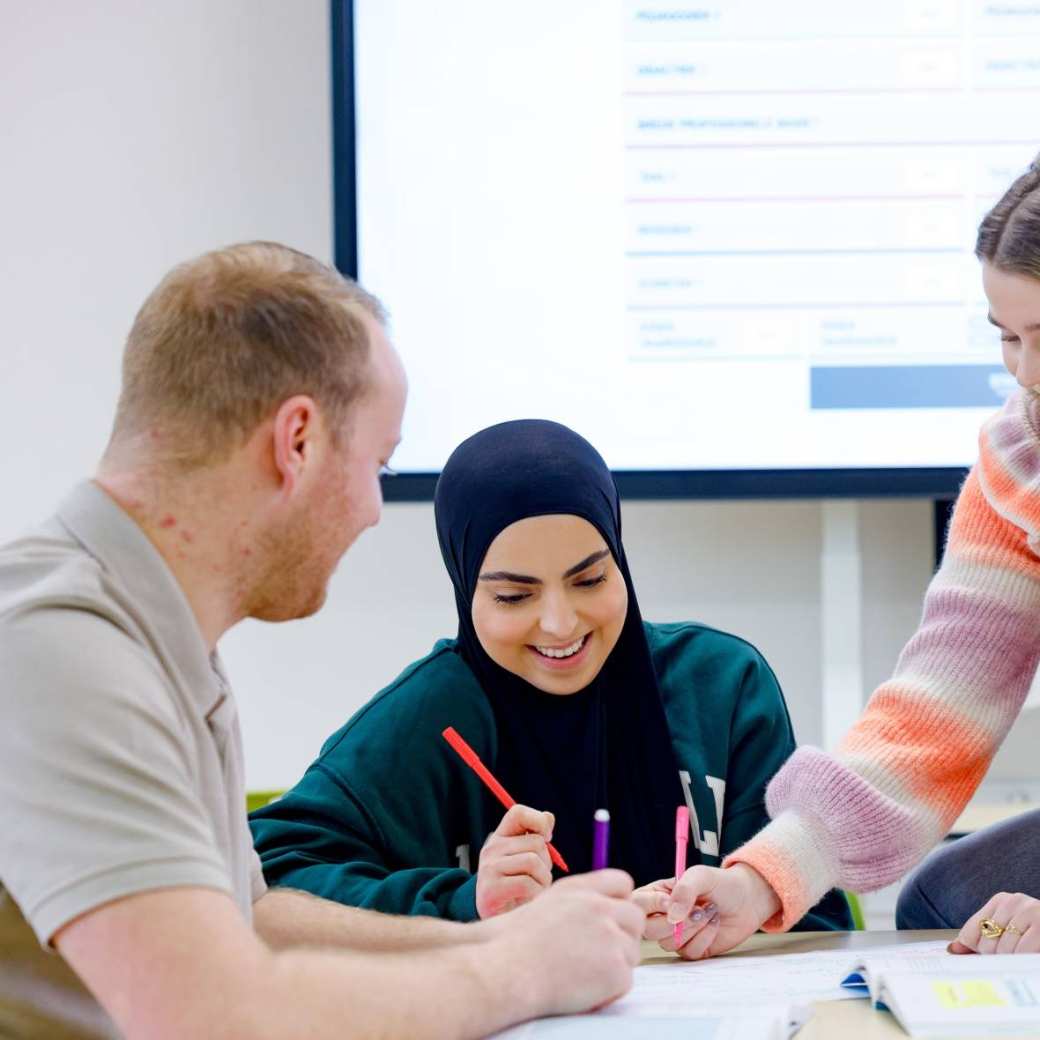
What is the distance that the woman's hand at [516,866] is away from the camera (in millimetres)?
1422

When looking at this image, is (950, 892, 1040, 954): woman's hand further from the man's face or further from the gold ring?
the man's face

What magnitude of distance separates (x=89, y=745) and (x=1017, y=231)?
3.42 ft

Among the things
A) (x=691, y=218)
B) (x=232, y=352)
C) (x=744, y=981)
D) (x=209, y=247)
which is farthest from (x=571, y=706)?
(x=209, y=247)

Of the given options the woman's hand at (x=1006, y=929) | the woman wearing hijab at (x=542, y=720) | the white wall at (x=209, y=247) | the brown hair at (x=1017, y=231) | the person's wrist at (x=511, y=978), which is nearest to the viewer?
the person's wrist at (x=511, y=978)

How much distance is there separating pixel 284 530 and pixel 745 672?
3.04 ft

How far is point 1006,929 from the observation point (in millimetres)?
1291

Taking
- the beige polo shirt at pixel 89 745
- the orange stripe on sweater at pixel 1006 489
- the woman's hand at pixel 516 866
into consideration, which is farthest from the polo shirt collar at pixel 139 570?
the orange stripe on sweater at pixel 1006 489

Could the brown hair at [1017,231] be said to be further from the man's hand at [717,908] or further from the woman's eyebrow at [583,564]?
the man's hand at [717,908]

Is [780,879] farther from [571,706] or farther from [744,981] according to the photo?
[571,706]

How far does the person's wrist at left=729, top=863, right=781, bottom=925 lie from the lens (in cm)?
146

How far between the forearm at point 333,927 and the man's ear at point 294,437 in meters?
0.42

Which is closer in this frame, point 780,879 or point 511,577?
point 780,879

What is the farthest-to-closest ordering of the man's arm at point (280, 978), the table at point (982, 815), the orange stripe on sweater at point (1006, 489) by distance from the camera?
1. the table at point (982, 815)
2. the orange stripe on sweater at point (1006, 489)
3. the man's arm at point (280, 978)

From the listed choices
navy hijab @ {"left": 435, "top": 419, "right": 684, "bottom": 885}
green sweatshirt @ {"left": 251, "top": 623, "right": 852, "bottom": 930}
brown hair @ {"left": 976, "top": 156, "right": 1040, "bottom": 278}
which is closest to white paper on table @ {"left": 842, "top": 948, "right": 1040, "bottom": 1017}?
green sweatshirt @ {"left": 251, "top": 623, "right": 852, "bottom": 930}
